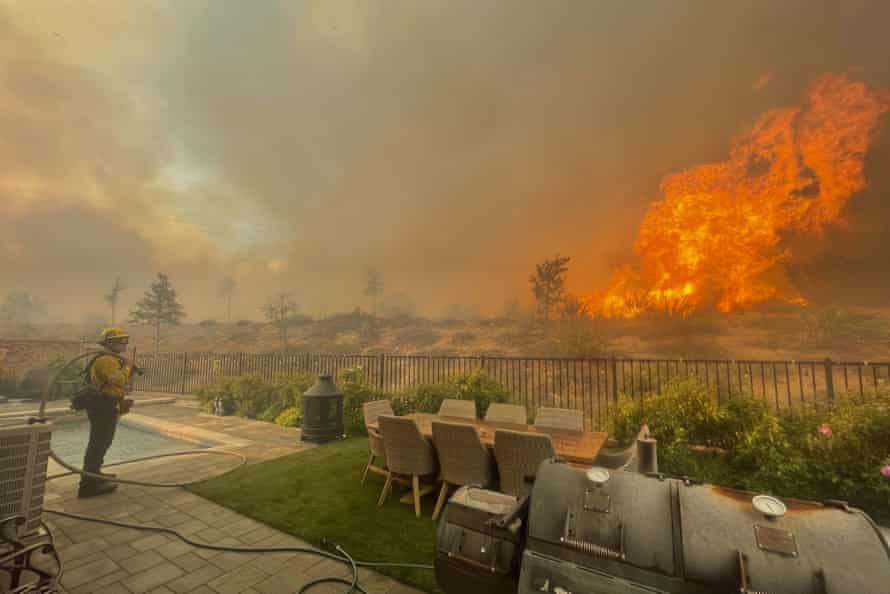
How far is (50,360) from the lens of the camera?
492 inches

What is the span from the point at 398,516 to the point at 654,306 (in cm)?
1777

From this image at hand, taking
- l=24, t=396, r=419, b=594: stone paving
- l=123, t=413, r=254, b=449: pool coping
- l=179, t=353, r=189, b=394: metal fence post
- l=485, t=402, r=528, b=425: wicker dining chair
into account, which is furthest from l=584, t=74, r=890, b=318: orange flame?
l=179, t=353, r=189, b=394: metal fence post

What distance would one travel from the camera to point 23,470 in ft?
8.44

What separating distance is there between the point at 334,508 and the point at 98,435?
3078 mm

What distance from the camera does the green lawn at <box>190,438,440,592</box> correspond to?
305cm

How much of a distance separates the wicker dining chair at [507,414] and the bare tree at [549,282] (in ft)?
56.6

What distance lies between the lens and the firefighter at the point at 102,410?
13.5ft

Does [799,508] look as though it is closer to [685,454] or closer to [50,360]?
[685,454]

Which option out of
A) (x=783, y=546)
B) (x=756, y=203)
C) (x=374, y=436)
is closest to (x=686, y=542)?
(x=783, y=546)

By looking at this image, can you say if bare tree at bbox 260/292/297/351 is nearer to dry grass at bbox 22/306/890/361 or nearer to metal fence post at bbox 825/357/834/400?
dry grass at bbox 22/306/890/361

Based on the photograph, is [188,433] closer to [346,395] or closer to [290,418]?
[290,418]

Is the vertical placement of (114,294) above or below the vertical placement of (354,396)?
above

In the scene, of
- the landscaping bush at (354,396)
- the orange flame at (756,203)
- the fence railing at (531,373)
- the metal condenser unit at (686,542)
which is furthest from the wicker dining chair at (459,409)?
the orange flame at (756,203)

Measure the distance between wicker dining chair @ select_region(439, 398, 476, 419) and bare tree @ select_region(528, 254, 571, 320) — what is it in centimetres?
1723
